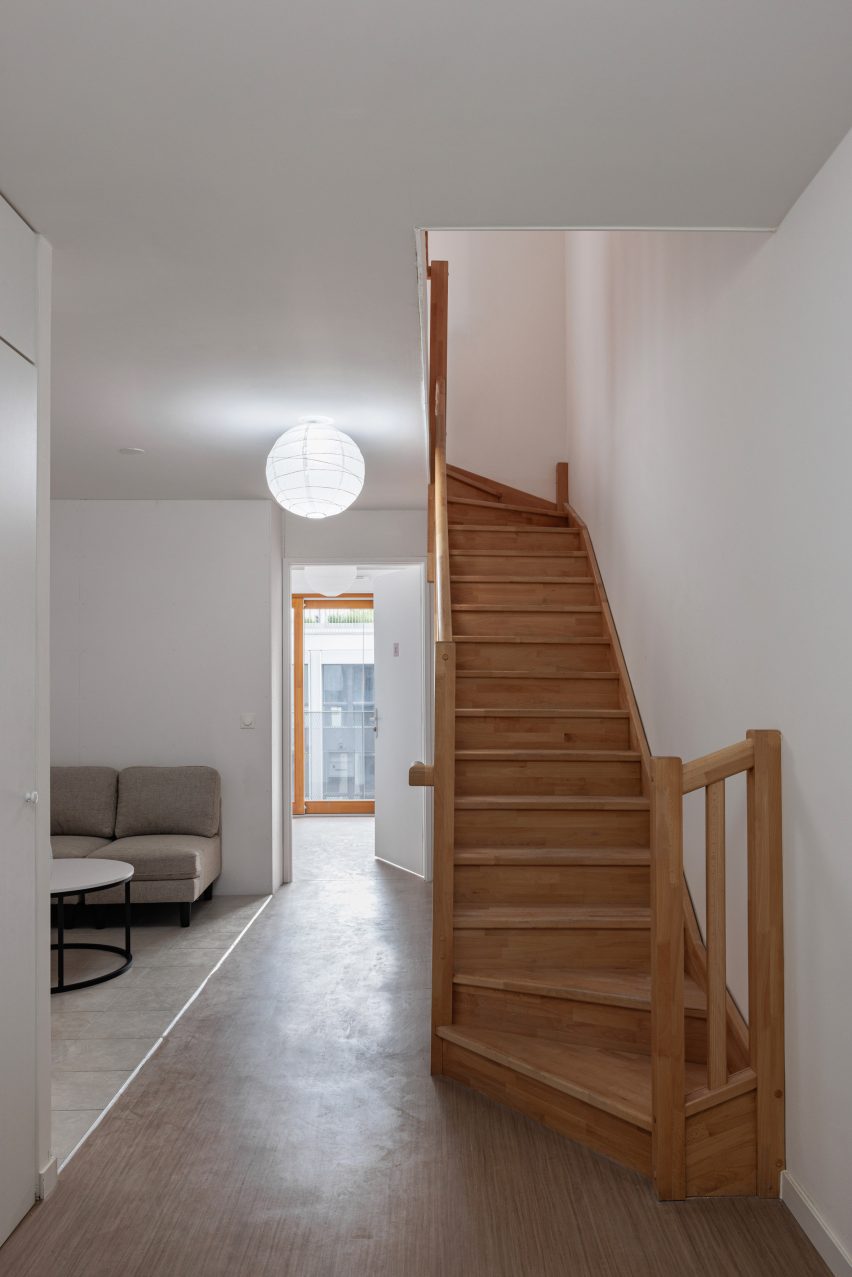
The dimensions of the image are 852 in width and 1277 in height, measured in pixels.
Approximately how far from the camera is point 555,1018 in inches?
122

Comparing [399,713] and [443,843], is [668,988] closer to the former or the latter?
[443,843]

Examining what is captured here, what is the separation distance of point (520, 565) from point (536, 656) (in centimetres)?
82

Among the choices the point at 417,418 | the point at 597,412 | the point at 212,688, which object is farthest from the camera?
the point at 212,688

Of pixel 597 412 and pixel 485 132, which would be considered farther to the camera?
pixel 597 412

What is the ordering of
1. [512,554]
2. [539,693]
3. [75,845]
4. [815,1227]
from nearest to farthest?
[815,1227] → [539,693] → [512,554] → [75,845]

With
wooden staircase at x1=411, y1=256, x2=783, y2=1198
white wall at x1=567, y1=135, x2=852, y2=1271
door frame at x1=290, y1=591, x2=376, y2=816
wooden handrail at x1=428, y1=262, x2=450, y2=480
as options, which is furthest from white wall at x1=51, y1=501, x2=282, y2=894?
door frame at x1=290, y1=591, x2=376, y2=816

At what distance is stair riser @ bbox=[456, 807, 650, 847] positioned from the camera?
369 cm

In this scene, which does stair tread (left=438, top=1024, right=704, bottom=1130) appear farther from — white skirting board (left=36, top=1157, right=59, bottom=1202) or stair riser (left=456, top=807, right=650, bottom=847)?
white skirting board (left=36, top=1157, right=59, bottom=1202)

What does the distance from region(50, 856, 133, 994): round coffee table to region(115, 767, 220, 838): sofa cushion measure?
0.79 metres

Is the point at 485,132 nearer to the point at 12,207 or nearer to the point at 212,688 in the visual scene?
the point at 12,207

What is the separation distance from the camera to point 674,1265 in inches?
85.7

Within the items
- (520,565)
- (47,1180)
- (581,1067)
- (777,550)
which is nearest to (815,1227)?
(581,1067)

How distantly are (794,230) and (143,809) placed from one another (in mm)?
4803

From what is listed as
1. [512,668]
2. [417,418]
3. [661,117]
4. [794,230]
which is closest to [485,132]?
[661,117]
